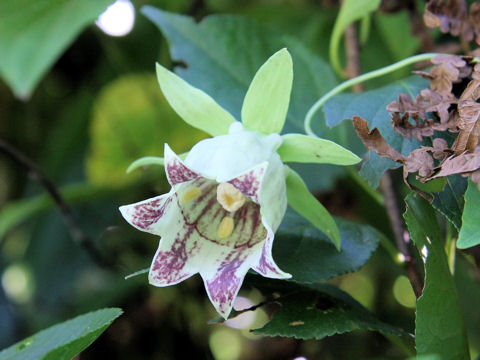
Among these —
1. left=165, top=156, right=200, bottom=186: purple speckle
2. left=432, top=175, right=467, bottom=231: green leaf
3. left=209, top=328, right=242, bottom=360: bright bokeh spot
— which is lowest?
left=209, top=328, right=242, bottom=360: bright bokeh spot

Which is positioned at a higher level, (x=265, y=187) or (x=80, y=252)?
(x=265, y=187)

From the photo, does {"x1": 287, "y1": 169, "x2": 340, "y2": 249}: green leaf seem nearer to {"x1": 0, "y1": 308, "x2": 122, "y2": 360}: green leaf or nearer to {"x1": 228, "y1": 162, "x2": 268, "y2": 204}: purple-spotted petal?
{"x1": 228, "y1": 162, "x2": 268, "y2": 204}: purple-spotted petal

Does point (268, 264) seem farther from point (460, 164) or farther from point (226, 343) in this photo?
point (226, 343)

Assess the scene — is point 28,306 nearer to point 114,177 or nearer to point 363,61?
point 114,177

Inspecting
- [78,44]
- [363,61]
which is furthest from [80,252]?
[363,61]


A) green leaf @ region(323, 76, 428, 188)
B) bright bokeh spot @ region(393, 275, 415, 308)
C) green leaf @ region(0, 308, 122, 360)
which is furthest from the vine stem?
bright bokeh spot @ region(393, 275, 415, 308)

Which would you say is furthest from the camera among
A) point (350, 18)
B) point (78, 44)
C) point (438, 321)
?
point (78, 44)
